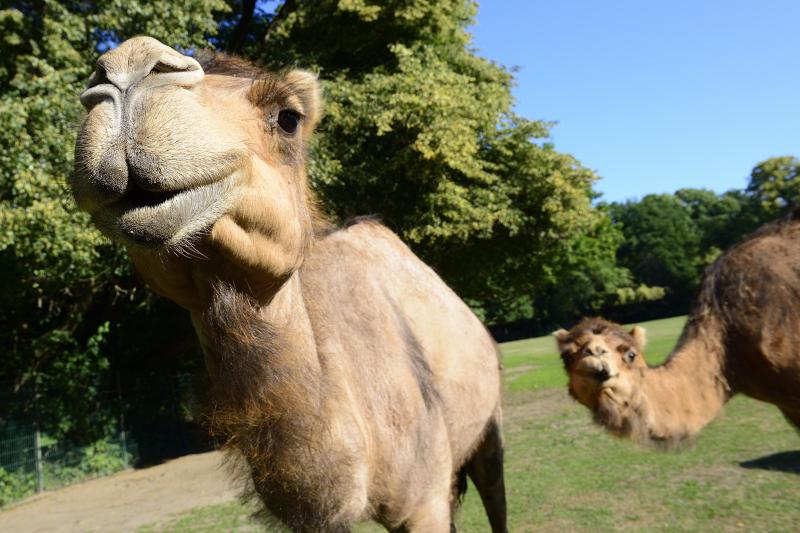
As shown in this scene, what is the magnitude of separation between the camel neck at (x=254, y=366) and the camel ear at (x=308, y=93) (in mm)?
635

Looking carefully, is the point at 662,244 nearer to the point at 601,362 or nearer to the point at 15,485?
the point at 15,485

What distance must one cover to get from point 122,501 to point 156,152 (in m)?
11.0

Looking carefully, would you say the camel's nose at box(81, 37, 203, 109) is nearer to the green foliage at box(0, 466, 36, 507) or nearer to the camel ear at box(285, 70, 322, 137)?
the camel ear at box(285, 70, 322, 137)

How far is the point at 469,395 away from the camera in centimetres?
393

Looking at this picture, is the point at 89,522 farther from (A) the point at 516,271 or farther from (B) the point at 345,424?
(A) the point at 516,271

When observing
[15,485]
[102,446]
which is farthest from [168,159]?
[102,446]

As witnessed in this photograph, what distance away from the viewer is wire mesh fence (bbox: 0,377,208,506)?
11.6 m

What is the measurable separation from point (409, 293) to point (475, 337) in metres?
0.85

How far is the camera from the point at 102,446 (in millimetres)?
13633

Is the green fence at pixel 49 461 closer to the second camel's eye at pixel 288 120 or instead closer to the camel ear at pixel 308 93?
the camel ear at pixel 308 93

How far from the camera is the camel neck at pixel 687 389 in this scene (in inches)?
181

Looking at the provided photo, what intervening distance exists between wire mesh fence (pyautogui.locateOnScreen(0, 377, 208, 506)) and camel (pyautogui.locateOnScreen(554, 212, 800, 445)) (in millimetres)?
7142

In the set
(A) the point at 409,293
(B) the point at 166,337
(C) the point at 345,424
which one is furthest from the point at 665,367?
(B) the point at 166,337

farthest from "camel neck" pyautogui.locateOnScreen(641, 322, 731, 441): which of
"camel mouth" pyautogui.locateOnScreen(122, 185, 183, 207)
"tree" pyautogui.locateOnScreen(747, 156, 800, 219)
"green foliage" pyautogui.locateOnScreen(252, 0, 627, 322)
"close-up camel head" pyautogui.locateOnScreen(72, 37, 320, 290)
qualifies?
"tree" pyautogui.locateOnScreen(747, 156, 800, 219)
